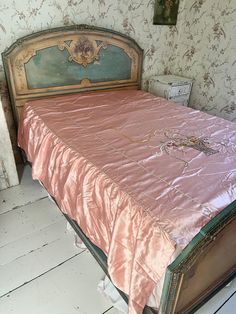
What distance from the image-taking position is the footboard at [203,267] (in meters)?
0.74

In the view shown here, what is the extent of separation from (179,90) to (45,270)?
2.30m

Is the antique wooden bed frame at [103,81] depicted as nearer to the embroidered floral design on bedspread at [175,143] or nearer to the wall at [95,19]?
the wall at [95,19]

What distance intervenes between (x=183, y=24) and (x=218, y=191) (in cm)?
259

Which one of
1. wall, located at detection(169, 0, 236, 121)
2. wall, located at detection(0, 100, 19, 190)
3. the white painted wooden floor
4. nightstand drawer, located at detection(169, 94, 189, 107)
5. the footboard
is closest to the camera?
the footboard

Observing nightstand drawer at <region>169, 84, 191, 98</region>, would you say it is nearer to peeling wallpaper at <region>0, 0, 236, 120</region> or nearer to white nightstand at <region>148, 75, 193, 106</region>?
white nightstand at <region>148, 75, 193, 106</region>

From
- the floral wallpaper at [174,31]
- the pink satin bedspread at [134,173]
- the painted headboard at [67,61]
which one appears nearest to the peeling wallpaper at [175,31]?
the floral wallpaper at [174,31]

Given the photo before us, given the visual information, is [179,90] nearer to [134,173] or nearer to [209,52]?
[209,52]

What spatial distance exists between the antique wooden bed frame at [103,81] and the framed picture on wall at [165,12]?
45cm

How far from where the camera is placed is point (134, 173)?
3.91 ft

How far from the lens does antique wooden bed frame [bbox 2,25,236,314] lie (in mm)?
779

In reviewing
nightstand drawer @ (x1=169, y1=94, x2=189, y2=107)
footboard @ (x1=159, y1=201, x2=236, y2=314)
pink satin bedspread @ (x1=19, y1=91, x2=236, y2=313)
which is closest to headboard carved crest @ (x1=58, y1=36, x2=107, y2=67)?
pink satin bedspread @ (x1=19, y1=91, x2=236, y2=313)

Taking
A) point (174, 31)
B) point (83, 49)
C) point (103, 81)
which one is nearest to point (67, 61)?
point (83, 49)

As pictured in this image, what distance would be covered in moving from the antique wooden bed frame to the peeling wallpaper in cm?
14

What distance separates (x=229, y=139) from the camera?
63.3 inches
